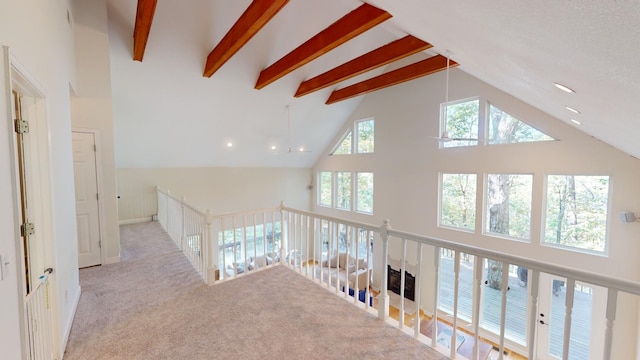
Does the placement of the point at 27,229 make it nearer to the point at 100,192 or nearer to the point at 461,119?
the point at 100,192

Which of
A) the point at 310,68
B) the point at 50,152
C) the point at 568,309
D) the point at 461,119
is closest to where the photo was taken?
the point at 568,309

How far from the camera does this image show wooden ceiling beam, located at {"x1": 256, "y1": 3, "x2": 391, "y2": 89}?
2621 mm

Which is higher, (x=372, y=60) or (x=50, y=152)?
(x=372, y=60)

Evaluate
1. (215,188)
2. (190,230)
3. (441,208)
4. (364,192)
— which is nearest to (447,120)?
(441,208)

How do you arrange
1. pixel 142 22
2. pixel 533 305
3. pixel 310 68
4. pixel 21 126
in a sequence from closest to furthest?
pixel 533 305
pixel 21 126
pixel 142 22
pixel 310 68

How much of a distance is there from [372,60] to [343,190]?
17.1ft

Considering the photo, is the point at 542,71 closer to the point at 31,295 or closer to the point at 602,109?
the point at 602,109

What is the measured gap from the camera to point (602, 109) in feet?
6.59

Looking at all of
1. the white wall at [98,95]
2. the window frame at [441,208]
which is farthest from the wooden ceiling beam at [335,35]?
the window frame at [441,208]

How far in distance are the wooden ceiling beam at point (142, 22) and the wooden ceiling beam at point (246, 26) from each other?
82 centimetres

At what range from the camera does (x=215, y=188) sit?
24.7ft

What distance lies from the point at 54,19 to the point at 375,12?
274cm

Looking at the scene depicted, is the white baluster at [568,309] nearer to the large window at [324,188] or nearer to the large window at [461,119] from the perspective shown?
the large window at [461,119]

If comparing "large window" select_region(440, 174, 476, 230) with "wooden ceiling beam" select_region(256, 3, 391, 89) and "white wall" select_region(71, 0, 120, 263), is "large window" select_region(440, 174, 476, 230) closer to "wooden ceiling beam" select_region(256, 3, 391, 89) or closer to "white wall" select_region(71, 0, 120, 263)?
"wooden ceiling beam" select_region(256, 3, 391, 89)
